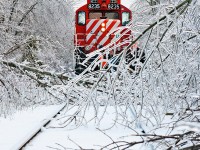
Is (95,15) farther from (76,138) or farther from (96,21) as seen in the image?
(76,138)

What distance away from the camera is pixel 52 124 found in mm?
6332

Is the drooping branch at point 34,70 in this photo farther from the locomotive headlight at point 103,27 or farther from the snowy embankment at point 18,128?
the locomotive headlight at point 103,27

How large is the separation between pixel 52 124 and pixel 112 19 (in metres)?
5.49

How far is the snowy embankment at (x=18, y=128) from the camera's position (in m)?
4.83

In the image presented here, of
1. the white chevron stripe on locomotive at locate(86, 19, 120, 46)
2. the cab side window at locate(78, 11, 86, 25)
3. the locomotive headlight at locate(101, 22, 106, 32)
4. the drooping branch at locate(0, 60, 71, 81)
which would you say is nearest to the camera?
the drooping branch at locate(0, 60, 71, 81)

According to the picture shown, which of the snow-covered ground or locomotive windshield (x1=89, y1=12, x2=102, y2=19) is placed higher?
locomotive windshield (x1=89, y1=12, x2=102, y2=19)

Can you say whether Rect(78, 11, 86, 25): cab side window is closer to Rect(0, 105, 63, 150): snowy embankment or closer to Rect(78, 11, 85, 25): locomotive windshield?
Rect(78, 11, 85, 25): locomotive windshield

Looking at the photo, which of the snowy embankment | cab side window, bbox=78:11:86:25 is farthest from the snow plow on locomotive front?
the snowy embankment

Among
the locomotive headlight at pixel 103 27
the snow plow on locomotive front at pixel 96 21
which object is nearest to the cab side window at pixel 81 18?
the snow plow on locomotive front at pixel 96 21

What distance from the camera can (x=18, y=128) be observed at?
6.18 metres

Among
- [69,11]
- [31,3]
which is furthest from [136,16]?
[69,11]

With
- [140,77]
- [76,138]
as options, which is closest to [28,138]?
[76,138]

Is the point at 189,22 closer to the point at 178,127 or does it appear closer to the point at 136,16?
the point at 136,16

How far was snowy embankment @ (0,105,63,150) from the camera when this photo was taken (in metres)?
4.83
